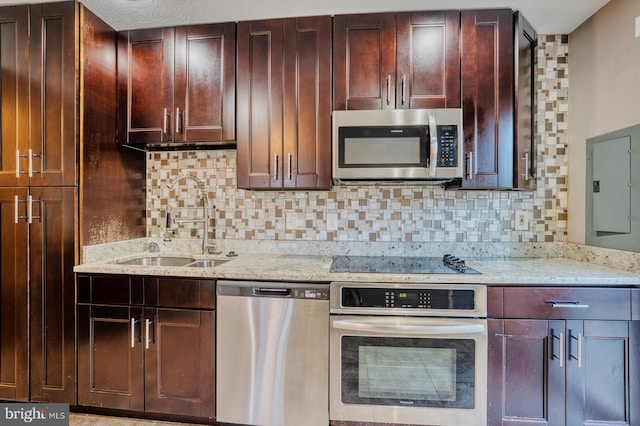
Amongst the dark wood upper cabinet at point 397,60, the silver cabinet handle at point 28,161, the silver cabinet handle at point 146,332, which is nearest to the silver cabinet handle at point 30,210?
the silver cabinet handle at point 28,161

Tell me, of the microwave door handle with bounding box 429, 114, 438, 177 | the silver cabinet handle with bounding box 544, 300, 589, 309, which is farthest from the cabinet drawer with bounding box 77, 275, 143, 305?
the silver cabinet handle with bounding box 544, 300, 589, 309

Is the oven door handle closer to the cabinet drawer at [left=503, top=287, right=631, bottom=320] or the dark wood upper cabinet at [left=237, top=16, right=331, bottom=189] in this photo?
the cabinet drawer at [left=503, top=287, right=631, bottom=320]

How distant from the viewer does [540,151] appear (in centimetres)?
222

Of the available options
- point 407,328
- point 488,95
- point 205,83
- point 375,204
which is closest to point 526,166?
point 488,95

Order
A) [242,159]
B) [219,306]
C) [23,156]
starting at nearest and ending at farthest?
[219,306] → [23,156] → [242,159]

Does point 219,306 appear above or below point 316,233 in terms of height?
below

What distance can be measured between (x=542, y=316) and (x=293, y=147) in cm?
166

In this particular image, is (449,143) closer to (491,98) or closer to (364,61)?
(491,98)

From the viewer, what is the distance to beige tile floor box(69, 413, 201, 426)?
1817 millimetres

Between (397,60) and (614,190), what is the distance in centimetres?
146

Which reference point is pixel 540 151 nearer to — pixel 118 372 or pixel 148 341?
pixel 148 341

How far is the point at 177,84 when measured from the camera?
2.11 m

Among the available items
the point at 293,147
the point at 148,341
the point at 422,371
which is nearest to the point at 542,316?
the point at 422,371

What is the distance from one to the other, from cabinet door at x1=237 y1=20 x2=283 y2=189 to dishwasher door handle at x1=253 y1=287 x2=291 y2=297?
668mm
